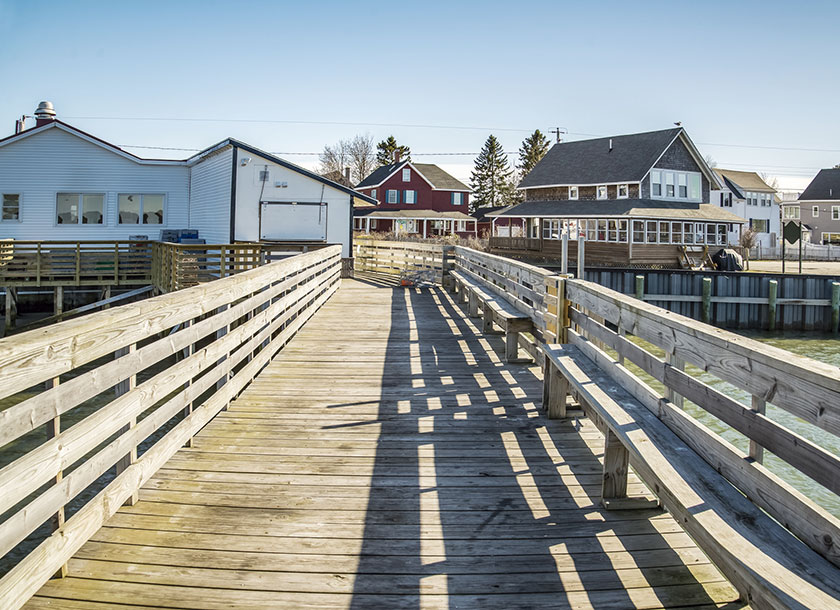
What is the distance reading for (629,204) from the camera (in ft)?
126

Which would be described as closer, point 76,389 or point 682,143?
point 76,389

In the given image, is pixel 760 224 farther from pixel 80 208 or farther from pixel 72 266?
pixel 72 266

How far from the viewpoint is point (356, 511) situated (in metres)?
3.88

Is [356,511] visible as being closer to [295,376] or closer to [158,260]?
[295,376]

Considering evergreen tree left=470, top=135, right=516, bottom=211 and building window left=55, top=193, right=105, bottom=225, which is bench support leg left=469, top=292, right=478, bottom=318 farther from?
evergreen tree left=470, top=135, right=516, bottom=211

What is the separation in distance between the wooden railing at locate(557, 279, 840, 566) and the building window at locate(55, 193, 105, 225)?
23789 mm

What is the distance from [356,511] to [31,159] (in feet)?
80.4

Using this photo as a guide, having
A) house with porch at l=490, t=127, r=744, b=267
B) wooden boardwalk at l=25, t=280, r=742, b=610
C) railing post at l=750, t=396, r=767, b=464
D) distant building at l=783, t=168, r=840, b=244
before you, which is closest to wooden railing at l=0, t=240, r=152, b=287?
wooden boardwalk at l=25, t=280, r=742, b=610

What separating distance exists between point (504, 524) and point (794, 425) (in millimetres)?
9445

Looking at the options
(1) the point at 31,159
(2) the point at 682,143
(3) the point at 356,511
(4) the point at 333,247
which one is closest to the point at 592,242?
(2) the point at 682,143

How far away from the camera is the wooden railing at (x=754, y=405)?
7.88 ft

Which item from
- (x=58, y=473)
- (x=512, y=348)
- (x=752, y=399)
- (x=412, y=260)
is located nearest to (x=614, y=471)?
(x=752, y=399)

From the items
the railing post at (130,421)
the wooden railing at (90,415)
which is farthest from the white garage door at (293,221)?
the railing post at (130,421)

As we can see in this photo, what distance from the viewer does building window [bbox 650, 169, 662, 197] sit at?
39.2 metres
